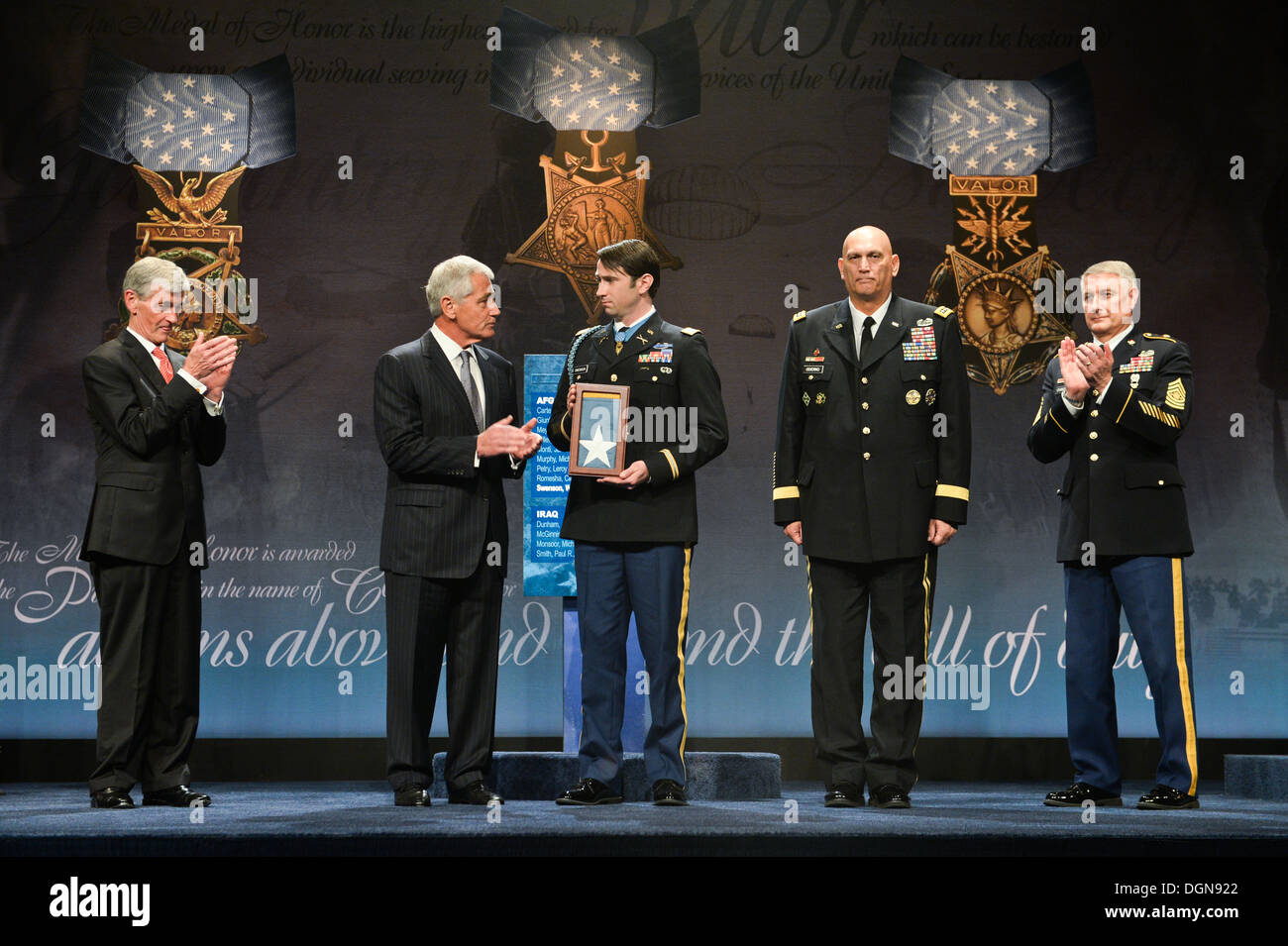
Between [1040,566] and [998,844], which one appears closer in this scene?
[998,844]

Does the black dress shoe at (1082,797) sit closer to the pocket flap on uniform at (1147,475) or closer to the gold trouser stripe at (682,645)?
the pocket flap on uniform at (1147,475)

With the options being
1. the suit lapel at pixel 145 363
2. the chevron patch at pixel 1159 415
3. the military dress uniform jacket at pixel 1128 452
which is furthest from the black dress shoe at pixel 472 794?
the chevron patch at pixel 1159 415

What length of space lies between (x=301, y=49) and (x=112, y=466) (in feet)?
8.55

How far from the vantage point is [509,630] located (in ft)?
20.3

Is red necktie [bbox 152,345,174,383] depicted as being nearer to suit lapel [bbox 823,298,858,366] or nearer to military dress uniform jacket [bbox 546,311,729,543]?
military dress uniform jacket [bbox 546,311,729,543]

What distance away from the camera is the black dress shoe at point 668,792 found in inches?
169

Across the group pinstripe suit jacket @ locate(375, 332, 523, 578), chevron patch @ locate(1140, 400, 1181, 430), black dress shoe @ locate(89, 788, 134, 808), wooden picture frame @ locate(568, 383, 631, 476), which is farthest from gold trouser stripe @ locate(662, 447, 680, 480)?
black dress shoe @ locate(89, 788, 134, 808)

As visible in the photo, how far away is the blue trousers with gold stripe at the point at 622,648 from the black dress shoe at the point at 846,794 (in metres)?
0.48

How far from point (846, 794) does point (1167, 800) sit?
3.52 feet

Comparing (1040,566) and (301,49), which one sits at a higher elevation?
(301,49)

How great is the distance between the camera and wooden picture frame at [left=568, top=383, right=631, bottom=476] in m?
4.32
